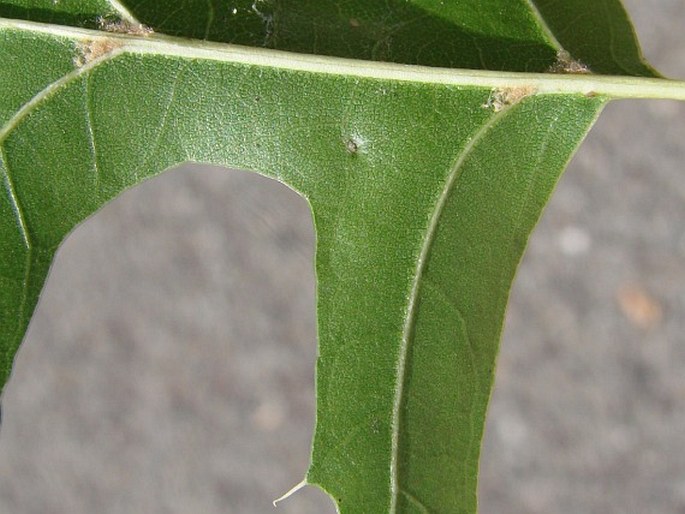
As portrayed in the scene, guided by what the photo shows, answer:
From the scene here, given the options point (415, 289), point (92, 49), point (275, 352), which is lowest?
point (275, 352)

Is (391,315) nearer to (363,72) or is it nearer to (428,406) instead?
(428,406)

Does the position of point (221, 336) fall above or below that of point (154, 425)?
above

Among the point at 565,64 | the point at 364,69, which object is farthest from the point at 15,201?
the point at 565,64

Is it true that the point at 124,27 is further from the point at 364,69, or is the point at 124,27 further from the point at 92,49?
the point at 364,69

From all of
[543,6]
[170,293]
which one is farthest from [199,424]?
[543,6]

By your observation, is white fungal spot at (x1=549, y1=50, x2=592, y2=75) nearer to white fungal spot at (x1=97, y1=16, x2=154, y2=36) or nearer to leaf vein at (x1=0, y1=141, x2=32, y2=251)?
white fungal spot at (x1=97, y1=16, x2=154, y2=36)

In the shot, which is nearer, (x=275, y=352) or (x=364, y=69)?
(x=364, y=69)

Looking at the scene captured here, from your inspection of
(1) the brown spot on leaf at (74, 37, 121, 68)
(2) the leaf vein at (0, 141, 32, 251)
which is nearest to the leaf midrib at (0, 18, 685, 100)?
(1) the brown spot on leaf at (74, 37, 121, 68)

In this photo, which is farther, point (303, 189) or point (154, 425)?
point (154, 425)

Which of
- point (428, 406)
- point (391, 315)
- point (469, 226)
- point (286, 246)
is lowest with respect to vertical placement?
point (286, 246)
